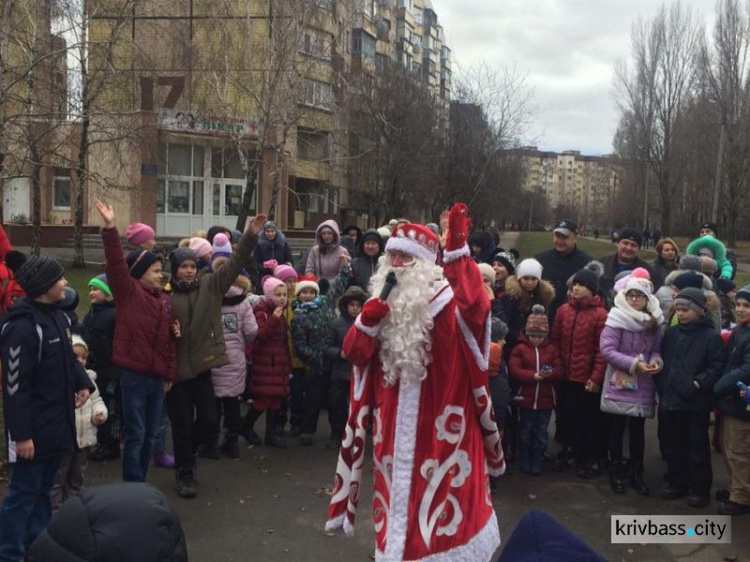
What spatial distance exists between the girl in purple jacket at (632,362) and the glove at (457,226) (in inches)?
114

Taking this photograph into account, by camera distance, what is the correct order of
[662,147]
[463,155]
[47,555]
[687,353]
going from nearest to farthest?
[47,555]
[687,353]
[463,155]
[662,147]

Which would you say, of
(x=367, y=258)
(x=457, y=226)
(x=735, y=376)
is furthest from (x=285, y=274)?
(x=735, y=376)

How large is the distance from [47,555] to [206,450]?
183 inches

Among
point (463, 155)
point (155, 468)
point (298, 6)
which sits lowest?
point (155, 468)

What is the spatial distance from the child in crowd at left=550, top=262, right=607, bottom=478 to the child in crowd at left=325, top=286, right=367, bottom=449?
1.90 metres


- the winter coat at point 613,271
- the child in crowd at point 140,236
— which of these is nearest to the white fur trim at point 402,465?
the child in crowd at point 140,236

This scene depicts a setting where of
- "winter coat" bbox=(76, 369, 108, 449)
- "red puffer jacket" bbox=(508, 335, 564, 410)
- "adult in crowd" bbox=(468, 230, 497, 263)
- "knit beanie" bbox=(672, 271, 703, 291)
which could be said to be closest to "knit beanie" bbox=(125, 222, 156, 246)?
"winter coat" bbox=(76, 369, 108, 449)

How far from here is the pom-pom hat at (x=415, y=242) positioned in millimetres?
3248

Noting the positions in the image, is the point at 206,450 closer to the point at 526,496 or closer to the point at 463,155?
the point at 526,496

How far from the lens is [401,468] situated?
3.04 meters

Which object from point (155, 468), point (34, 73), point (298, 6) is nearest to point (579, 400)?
point (155, 468)

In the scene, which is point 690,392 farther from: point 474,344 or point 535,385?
point 474,344

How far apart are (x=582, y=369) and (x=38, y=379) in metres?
4.26

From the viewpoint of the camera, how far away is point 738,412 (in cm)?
491
